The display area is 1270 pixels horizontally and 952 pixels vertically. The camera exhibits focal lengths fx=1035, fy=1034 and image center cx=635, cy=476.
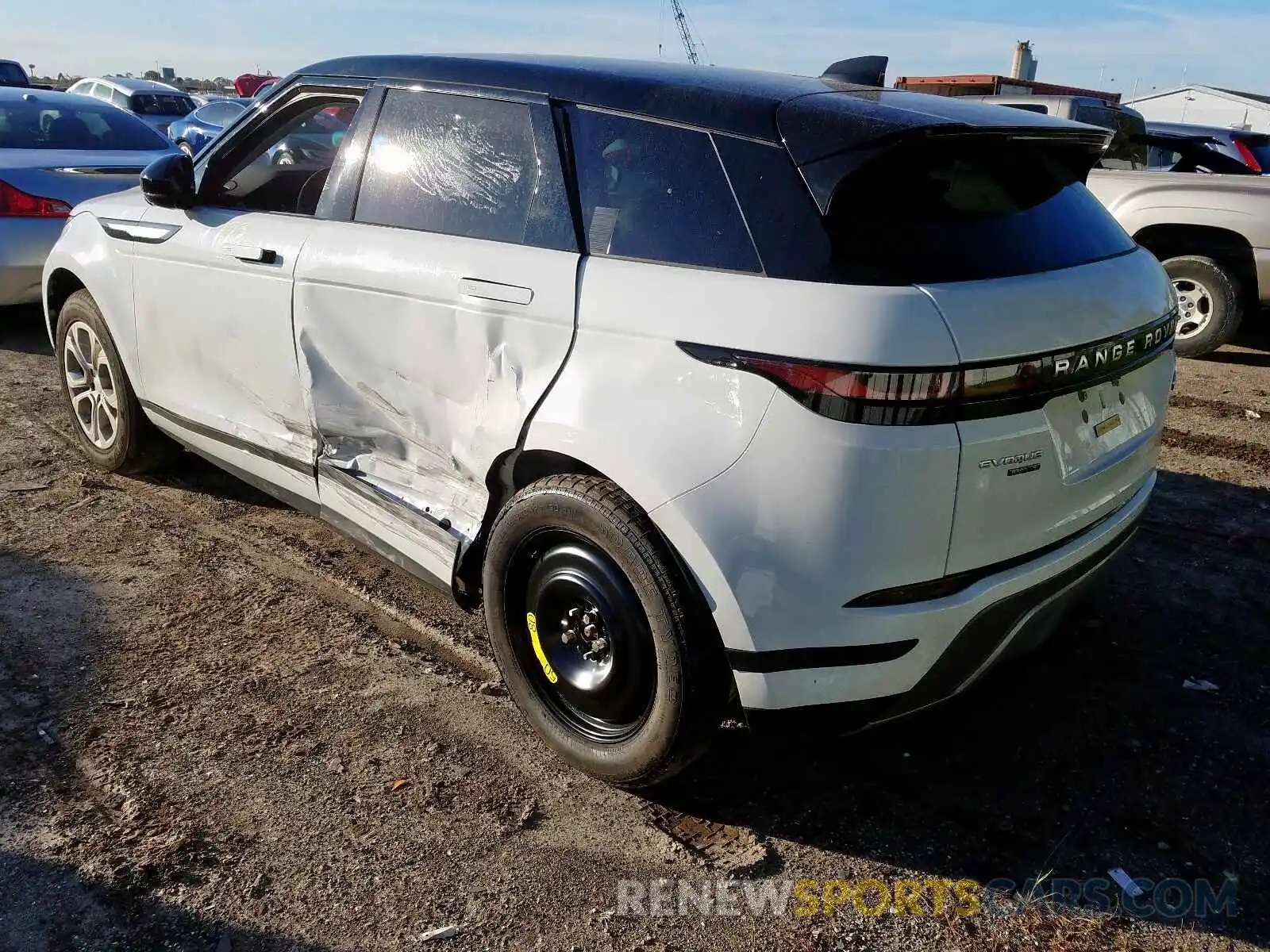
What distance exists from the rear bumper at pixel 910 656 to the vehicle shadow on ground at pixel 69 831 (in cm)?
118

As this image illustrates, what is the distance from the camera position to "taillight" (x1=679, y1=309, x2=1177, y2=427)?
2.13 metres

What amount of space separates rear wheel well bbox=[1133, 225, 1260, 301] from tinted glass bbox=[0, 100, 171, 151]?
24.7 ft

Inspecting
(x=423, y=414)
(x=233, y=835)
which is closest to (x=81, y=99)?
(x=423, y=414)

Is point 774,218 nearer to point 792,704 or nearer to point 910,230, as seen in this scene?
point 910,230

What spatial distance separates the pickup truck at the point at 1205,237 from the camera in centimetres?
724

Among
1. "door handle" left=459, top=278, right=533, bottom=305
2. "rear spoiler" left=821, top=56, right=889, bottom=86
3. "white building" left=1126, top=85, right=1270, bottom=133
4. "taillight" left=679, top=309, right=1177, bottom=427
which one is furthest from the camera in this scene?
"white building" left=1126, top=85, right=1270, bottom=133

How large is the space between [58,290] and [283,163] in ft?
4.42

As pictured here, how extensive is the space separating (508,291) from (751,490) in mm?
937

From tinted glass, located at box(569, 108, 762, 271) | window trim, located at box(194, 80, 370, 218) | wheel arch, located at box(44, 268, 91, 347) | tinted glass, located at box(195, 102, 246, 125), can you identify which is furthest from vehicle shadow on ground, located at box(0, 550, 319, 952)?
tinted glass, located at box(195, 102, 246, 125)

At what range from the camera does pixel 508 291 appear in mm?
2738

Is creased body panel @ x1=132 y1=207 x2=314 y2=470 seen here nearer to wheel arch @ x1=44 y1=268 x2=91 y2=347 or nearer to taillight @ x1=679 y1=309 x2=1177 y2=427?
wheel arch @ x1=44 y1=268 x2=91 y2=347

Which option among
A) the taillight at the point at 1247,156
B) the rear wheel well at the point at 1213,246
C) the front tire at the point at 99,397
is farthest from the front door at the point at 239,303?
the taillight at the point at 1247,156

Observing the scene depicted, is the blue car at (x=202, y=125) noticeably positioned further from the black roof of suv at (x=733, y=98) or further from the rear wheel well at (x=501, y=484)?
the rear wheel well at (x=501, y=484)

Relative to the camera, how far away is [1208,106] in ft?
136
